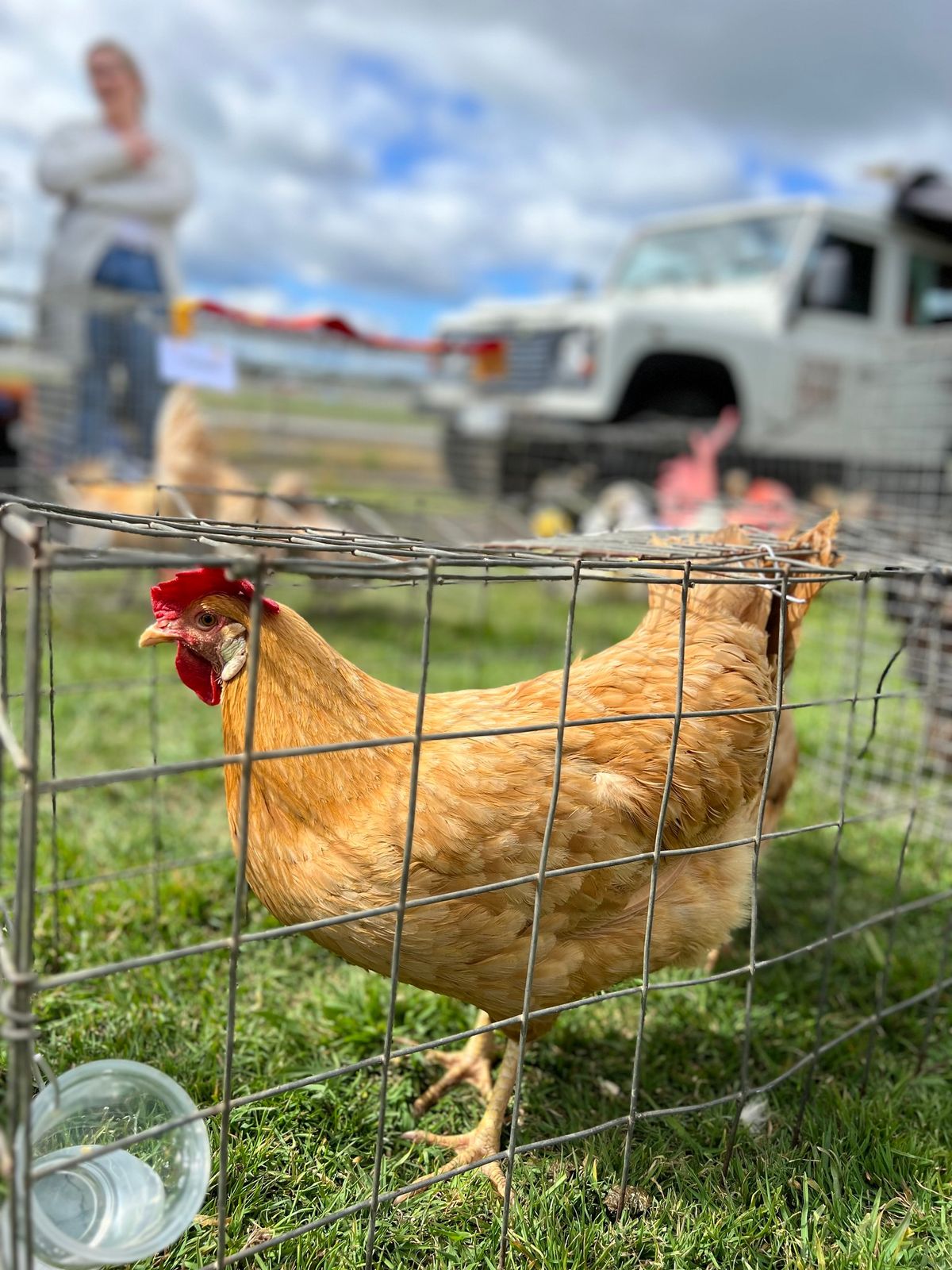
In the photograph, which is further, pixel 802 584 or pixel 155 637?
pixel 802 584

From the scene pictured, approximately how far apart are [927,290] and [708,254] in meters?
2.18

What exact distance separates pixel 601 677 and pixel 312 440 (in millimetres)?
10336

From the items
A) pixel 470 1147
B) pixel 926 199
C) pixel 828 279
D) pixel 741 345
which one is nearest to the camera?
pixel 470 1147

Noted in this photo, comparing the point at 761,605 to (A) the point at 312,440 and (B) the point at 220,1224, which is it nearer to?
(B) the point at 220,1224

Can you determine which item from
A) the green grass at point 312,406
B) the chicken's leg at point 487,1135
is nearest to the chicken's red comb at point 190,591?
the chicken's leg at point 487,1135

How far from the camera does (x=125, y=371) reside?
650 cm

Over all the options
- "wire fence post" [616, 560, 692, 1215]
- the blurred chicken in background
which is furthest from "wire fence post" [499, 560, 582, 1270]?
the blurred chicken in background

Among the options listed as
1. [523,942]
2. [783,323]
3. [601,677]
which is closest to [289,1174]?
[523,942]

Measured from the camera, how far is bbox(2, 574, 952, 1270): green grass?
1.83 meters

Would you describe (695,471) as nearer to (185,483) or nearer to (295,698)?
(185,483)

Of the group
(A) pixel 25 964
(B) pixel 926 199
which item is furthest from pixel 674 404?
(A) pixel 25 964

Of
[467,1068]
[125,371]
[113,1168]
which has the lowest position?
[467,1068]

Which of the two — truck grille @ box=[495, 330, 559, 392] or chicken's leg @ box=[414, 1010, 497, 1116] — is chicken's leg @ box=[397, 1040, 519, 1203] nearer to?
chicken's leg @ box=[414, 1010, 497, 1116]

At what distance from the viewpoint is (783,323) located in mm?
8648
